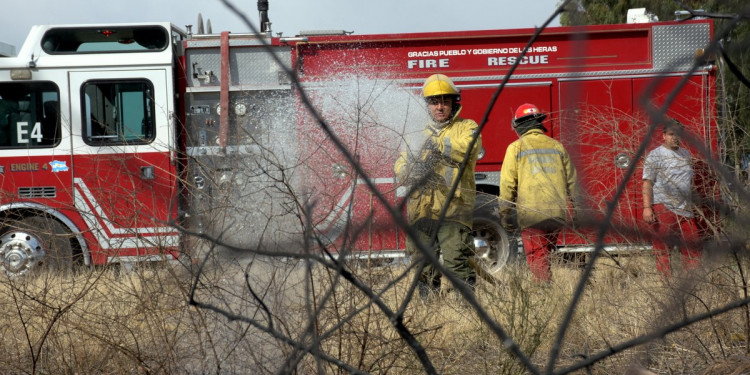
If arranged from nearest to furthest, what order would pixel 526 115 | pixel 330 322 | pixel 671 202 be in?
pixel 671 202, pixel 330 322, pixel 526 115

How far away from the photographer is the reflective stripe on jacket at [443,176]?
2.57m

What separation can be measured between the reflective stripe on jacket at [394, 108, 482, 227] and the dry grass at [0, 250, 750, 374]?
39 centimetres

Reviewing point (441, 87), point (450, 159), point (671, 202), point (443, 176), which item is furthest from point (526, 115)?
point (671, 202)

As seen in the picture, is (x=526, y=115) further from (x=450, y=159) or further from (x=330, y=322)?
(x=330, y=322)

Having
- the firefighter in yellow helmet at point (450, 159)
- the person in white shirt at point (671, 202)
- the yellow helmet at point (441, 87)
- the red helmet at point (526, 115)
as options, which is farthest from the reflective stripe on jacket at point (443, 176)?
the red helmet at point (526, 115)

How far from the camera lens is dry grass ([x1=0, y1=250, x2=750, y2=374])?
2965mm

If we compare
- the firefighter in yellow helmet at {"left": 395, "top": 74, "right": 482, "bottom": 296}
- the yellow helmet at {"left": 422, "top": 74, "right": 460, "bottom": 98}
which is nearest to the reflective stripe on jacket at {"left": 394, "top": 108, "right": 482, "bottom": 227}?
the firefighter in yellow helmet at {"left": 395, "top": 74, "right": 482, "bottom": 296}

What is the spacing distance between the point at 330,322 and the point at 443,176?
939 mm

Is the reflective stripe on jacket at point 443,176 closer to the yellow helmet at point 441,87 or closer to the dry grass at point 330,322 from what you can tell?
the yellow helmet at point 441,87

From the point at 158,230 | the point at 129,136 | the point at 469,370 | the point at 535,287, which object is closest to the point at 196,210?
the point at 158,230

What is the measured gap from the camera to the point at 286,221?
9.82 ft

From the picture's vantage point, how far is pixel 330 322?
3080 millimetres

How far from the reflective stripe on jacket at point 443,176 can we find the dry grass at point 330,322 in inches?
15.3

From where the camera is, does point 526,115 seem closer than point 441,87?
No
